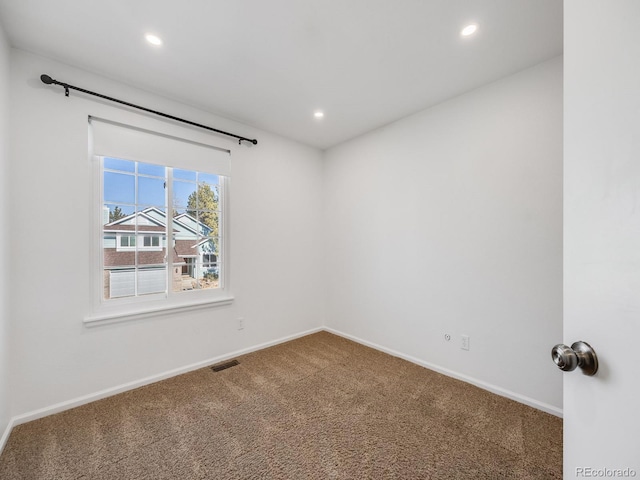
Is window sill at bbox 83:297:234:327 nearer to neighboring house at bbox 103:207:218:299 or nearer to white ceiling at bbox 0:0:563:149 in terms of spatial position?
neighboring house at bbox 103:207:218:299

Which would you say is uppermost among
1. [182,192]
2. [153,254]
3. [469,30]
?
[469,30]

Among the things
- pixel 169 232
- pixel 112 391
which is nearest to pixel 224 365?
pixel 112 391

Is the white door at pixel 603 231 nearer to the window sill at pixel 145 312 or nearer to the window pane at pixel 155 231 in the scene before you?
the window sill at pixel 145 312

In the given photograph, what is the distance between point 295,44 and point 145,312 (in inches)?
101

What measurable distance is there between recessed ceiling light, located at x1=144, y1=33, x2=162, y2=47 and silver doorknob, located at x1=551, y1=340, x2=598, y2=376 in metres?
2.66

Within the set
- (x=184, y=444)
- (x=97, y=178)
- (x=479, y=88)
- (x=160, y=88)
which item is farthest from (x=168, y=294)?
(x=479, y=88)

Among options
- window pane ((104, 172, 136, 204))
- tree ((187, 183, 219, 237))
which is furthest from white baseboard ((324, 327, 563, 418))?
window pane ((104, 172, 136, 204))

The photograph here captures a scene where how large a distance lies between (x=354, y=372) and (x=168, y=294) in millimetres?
2008

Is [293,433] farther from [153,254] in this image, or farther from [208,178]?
[208,178]

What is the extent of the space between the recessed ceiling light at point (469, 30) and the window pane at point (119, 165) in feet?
9.37

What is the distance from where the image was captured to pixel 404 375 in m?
2.61

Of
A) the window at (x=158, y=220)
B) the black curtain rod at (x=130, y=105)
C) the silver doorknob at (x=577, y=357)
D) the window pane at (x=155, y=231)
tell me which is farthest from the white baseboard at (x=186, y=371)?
the black curtain rod at (x=130, y=105)

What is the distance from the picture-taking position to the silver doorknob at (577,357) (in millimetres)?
638

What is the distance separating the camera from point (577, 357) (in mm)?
658
